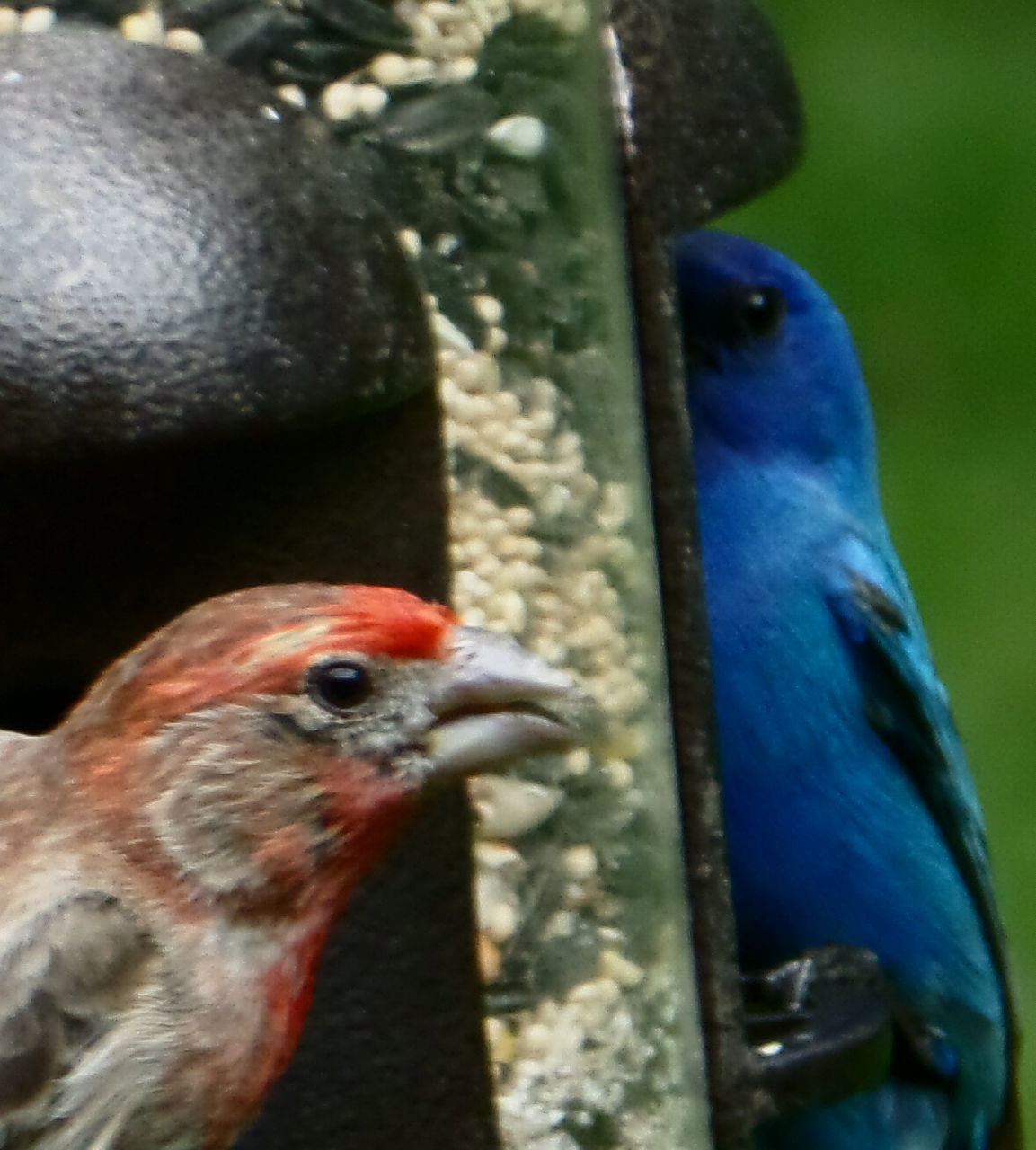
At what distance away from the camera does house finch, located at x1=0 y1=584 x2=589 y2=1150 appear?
2996 mm

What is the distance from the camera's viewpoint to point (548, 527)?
3414 mm

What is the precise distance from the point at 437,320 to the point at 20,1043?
104 cm

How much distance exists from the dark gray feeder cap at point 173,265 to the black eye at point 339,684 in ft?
0.93

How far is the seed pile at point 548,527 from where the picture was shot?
11.0 ft

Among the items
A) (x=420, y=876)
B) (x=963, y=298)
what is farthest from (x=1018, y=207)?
(x=420, y=876)

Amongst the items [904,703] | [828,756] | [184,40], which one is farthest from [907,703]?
[184,40]

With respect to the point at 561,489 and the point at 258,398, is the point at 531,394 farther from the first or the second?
the point at 258,398

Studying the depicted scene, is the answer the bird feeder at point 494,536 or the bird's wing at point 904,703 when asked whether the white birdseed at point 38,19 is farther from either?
the bird's wing at point 904,703

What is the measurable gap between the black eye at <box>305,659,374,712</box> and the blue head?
1.47 meters

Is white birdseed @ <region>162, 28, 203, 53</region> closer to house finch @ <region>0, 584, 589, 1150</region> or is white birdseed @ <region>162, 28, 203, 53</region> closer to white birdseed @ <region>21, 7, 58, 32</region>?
white birdseed @ <region>21, 7, 58, 32</region>

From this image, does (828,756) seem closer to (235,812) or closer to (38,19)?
(235,812)

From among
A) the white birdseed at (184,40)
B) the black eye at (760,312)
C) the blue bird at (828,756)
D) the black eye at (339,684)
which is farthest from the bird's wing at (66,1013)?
the black eye at (760,312)

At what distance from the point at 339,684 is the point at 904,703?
1.59m

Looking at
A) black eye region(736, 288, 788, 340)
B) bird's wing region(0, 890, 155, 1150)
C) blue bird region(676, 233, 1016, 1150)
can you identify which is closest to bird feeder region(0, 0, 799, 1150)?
bird's wing region(0, 890, 155, 1150)
